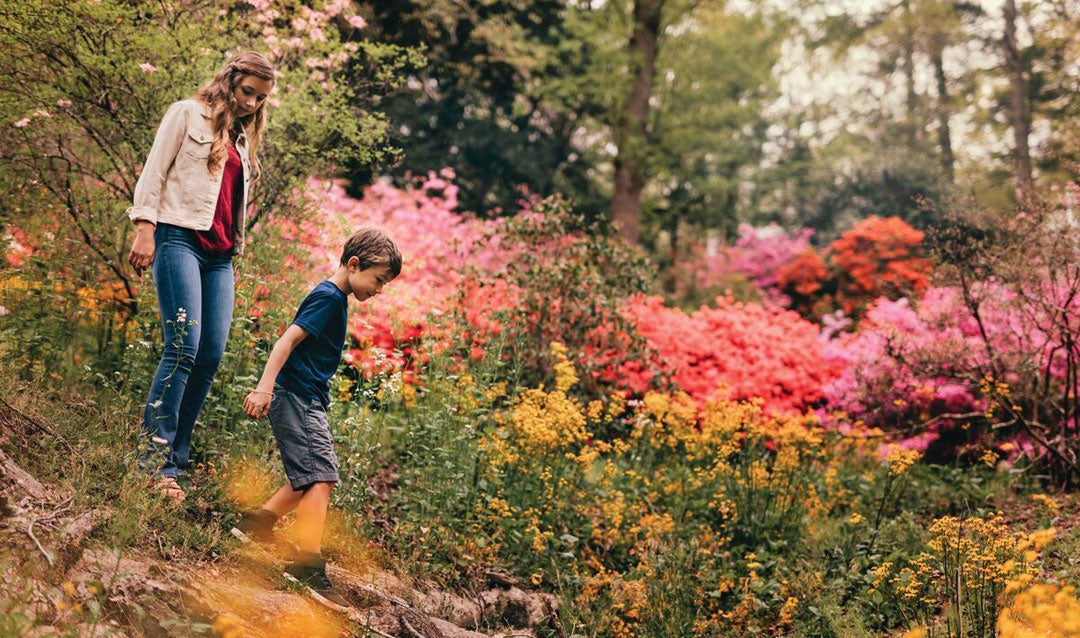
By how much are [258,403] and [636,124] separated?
9.83 m

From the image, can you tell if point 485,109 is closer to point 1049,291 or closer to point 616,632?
point 1049,291

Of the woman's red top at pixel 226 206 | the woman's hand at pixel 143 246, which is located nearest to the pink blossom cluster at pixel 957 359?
the woman's red top at pixel 226 206

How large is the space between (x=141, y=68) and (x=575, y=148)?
13363 mm

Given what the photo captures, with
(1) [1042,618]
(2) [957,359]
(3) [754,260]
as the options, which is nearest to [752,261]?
(3) [754,260]

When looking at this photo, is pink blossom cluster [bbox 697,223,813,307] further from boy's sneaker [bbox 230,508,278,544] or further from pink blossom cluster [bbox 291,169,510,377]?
boy's sneaker [bbox 230,508,278,544]

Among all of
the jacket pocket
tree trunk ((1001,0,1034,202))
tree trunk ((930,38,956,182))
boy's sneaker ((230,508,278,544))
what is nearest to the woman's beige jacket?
the jacket pocket

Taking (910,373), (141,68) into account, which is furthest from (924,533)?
(141,68)

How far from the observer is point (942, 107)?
64.3 feet

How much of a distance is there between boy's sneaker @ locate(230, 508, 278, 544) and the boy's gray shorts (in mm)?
215

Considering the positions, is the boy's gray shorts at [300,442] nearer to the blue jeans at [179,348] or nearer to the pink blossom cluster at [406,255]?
the blue jeans at [179,348]

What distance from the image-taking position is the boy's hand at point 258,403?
246cm

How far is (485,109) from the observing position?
14.7m

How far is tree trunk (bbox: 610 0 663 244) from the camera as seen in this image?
11.2 m

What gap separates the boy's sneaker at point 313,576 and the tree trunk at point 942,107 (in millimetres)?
19975
